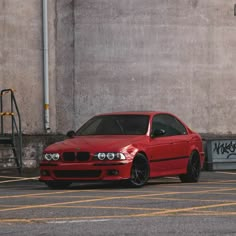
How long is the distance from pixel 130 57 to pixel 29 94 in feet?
8.95

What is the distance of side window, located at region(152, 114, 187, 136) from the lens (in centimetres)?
1823

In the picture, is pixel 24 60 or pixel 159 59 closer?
pixel 24 60

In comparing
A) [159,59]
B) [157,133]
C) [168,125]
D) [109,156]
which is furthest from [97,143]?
[159,59]

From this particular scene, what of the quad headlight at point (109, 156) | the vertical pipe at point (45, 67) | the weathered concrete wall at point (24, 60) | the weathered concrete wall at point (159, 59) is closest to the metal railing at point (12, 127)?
the weathered concrete wall at point (24, 60)

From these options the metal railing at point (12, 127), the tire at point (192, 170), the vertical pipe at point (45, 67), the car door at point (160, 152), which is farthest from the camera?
the vertical pipe at point (45, 67)

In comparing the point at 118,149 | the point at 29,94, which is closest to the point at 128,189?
the point at 118,149

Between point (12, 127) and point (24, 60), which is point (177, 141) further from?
point (24, 60)

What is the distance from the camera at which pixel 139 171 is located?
1672 centimetres

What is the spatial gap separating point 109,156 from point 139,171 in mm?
669

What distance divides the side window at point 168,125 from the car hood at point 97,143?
3.14ft

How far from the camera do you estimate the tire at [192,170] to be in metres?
18.4

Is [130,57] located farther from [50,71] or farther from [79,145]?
[79,145]

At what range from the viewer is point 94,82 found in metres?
24.9

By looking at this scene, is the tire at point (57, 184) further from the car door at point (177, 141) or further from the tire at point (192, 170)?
the tire at point (192, 170)
